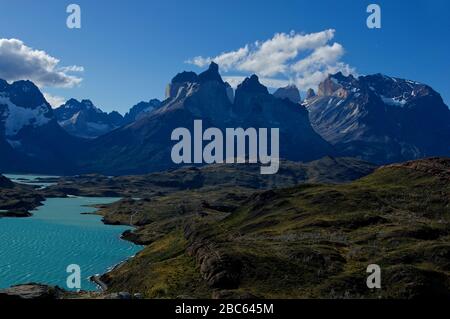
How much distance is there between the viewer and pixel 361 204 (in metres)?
172

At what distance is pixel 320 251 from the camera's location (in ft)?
372

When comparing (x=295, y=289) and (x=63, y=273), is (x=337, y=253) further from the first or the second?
(x=63, y=273)

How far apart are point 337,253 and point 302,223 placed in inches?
1743

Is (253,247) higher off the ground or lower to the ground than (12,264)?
higher

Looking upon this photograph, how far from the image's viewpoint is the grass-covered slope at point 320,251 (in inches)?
3698

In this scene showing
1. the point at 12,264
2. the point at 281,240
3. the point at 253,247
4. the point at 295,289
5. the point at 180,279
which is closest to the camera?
the point at 295,289

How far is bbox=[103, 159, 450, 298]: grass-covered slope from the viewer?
93.9 m

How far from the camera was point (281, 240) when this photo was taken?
134m
